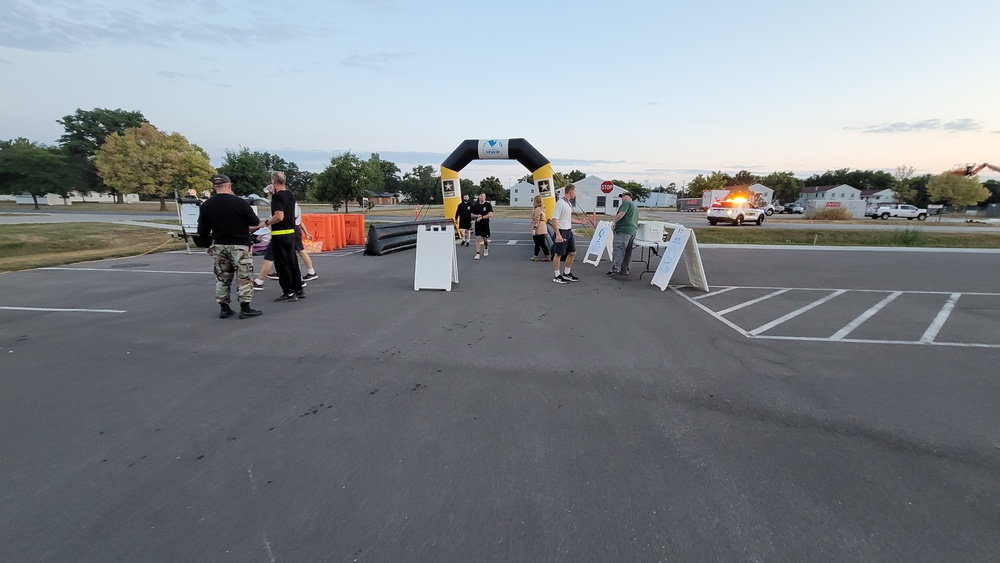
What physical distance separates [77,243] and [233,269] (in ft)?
48.6

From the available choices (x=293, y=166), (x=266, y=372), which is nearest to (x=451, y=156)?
(x=266, y=372)

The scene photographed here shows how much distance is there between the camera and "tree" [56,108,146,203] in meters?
59.6

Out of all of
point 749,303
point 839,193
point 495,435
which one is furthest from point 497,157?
point 839,193

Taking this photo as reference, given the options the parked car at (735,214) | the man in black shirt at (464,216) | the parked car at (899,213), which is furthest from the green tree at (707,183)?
the man in black shirt at (464,216)

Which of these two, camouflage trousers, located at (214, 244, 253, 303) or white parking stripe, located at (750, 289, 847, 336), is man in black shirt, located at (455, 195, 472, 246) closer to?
camouflage trousers, located at (214, 244, 253, 303)

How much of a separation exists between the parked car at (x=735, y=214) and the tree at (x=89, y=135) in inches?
2926

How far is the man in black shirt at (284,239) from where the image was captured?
6984mm

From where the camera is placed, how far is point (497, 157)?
56.6 ft

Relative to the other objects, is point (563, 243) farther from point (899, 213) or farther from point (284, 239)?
point (899, 213)

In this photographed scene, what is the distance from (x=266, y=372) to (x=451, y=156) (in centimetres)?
1475

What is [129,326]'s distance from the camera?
5.87 metres

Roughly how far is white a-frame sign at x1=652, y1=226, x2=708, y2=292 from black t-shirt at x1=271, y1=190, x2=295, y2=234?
6.81 meters

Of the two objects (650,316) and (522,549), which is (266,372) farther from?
(650,316)

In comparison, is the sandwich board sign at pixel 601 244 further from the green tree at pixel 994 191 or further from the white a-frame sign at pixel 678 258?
the green tree at pixel 994 191
